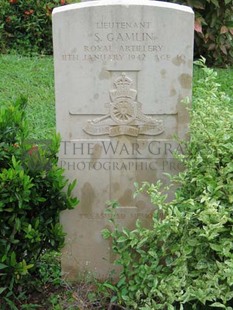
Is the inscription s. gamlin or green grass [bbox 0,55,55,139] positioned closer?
the inscription s. gamlin

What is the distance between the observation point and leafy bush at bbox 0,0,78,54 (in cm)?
937

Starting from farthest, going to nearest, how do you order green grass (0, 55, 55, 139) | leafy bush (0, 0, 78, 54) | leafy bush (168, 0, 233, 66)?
leafy bush (0, 0, 78, 54)
leafy bush (168, 0, 233, 66)
green grass (0, 55, 55, 139)

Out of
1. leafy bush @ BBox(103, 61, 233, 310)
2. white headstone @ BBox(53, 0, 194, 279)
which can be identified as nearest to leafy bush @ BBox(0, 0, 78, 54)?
white headstone @ BBox(53, 0, 194, 279)

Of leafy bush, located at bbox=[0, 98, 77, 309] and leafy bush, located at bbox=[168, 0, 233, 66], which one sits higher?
leafy bush, located at bbox=[168, 0, 233, 66]

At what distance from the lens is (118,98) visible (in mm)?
4043

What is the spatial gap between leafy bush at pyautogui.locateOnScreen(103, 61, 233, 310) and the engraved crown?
372 millimetres

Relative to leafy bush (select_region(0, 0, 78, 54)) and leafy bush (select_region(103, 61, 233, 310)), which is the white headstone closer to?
leafy bush (select_region(103, 61, 233, 310))

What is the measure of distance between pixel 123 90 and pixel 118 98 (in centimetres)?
5

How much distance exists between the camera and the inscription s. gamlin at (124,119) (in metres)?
4.04

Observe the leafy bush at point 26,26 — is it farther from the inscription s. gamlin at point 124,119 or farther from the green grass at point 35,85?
the inscription s. gamlin at point 124,119

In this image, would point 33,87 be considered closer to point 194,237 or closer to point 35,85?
point 35,85

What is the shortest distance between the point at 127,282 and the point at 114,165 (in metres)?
0.67

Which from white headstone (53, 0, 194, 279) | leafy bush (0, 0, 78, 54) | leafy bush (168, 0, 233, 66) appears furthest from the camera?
leafy bush (0, 0, 78, 54)

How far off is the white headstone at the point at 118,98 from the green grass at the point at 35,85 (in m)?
2.32
